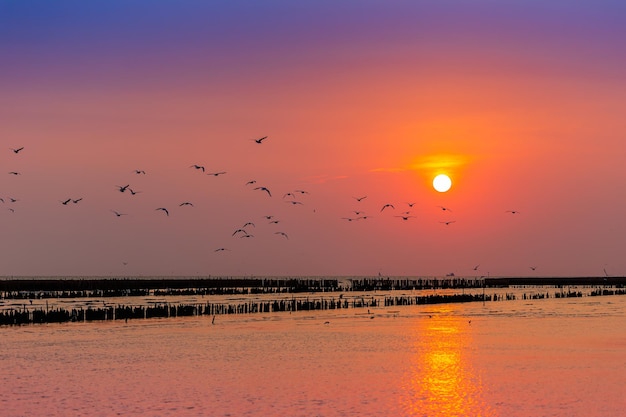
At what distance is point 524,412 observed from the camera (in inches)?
1094

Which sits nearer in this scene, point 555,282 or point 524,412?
point 524,412

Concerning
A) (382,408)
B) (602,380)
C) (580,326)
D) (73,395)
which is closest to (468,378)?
(602,380)

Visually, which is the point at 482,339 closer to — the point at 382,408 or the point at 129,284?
the point at 382,408

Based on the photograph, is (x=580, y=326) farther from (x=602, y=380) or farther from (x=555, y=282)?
(x=555, y=282)

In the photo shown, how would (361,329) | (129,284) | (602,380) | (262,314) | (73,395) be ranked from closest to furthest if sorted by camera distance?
(73,395)
(602,380)
(361,329)
(262,314)
(129,284)

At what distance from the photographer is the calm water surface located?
2912cm

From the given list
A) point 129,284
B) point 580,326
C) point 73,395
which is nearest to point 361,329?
point 580,326

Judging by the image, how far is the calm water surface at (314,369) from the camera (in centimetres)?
2912

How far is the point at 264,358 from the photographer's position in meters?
41.7

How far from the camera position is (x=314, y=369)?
37656 millimetres

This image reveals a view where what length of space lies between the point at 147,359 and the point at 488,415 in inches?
769

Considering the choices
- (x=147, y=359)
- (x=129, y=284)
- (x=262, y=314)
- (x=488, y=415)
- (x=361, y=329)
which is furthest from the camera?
(x=129, y=284)

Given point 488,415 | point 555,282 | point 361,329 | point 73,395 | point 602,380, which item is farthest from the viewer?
point 555,282

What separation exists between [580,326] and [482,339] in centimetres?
1244
